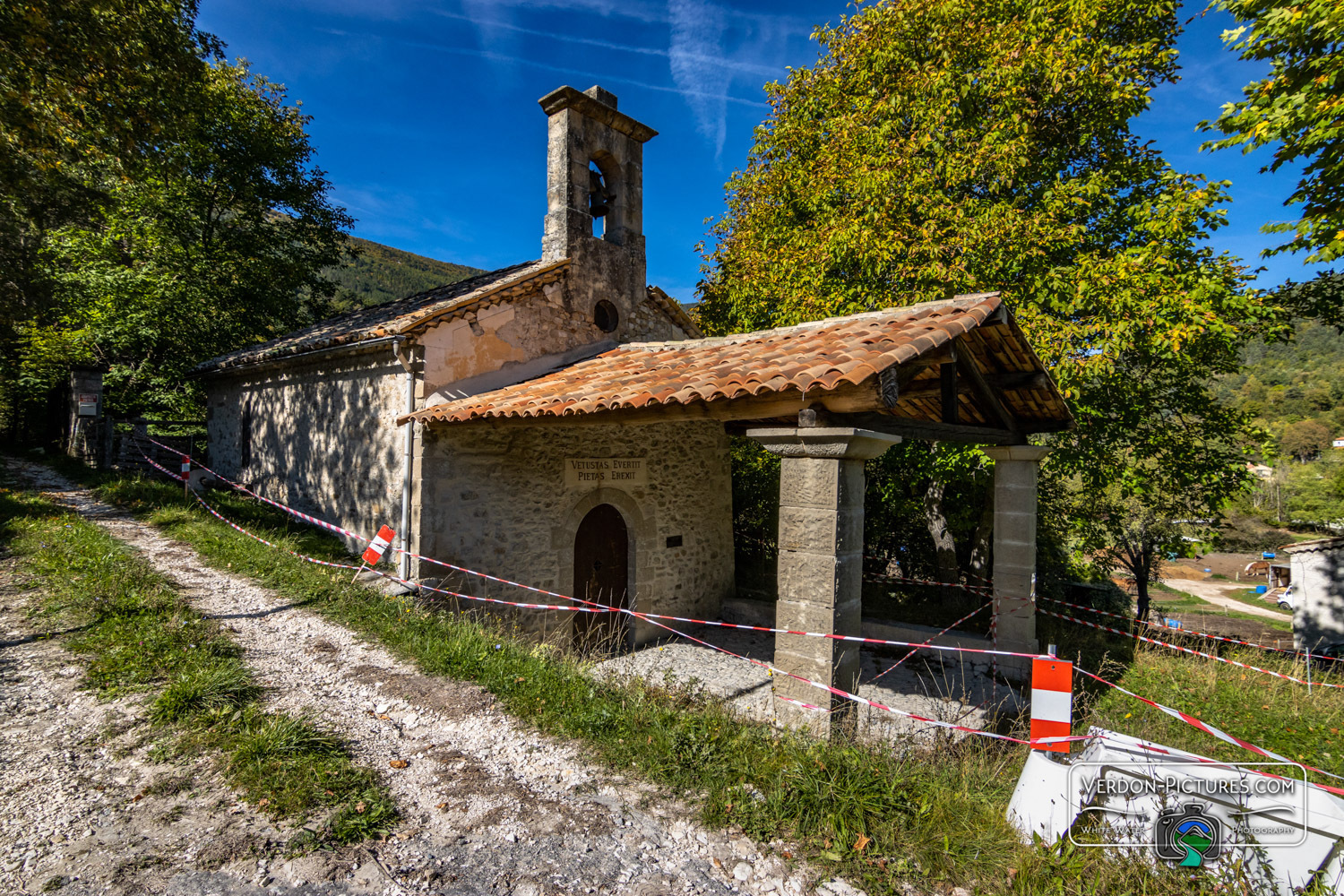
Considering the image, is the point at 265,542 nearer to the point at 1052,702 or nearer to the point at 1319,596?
the point at 1052,702

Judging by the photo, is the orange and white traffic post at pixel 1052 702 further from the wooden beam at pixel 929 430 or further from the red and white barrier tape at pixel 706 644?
the wooden beam at pixel 929 430

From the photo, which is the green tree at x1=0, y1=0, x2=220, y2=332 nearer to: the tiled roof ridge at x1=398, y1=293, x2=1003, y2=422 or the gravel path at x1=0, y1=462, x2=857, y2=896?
the tiled roof ridge at x1=398, y1=293, x2=1003, y2=422

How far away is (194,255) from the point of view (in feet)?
49.8

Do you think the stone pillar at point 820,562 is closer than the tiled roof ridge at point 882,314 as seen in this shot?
Yes

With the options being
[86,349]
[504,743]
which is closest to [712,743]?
[504,743]

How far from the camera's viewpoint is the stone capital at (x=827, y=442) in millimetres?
4094

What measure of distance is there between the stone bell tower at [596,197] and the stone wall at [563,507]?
83.6 inches

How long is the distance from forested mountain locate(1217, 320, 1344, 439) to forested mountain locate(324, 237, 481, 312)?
73189 mm

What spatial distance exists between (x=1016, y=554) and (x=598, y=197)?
756 cm

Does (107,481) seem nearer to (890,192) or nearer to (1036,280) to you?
(890,192)

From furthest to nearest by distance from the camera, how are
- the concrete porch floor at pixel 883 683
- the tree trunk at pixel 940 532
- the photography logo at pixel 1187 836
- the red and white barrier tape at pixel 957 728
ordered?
the tree trunk at pixel 940 532
the concrete porch floor at pixel 883 683
the red and white barrier tape at pixel 957 728
the photography logo at pixel 1187 836

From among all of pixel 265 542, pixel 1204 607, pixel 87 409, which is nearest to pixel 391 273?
pixel 87 409

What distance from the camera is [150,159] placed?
32.4 ft

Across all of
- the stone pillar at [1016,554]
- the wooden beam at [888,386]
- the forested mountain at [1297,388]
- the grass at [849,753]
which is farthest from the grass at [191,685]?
the forested mountain at [1297,388]
